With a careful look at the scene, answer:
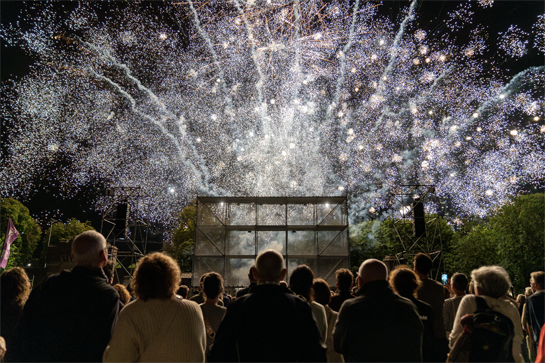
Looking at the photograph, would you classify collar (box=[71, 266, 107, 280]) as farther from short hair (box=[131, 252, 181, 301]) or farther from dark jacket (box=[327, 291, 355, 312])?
dark jacket (box=[327, 291, 355, 312])

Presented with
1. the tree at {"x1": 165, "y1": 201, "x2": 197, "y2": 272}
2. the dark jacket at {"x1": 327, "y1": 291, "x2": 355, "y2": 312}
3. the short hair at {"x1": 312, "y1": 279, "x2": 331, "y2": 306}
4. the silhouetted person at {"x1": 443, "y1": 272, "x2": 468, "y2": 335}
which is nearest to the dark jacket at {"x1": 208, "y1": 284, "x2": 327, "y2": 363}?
the short hair at {"x1": 312, "y1": 279, "x2": 331, "y2": 306}

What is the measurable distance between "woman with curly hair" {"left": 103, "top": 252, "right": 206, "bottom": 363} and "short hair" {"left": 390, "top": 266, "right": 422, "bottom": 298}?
1872mm

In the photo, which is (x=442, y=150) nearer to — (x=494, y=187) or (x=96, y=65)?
(x=494, y=187)

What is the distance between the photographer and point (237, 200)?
1333 cm

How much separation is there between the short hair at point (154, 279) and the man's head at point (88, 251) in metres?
0.45

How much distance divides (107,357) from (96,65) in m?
24.4

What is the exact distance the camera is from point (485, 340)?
3.02 metres

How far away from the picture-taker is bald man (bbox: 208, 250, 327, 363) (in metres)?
2.40

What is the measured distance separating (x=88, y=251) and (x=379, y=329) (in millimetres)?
2116

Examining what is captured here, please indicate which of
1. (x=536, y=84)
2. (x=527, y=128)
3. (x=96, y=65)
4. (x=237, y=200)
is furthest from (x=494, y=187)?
(x=96, y=65)

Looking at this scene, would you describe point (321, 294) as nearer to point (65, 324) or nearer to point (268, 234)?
point (65, 324)

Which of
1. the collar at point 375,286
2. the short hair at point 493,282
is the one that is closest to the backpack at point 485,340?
the short hair at point 493,282

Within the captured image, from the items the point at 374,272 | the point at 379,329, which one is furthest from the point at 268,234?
the point at 379,329

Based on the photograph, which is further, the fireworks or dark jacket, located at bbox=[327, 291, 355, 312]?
the fireworks
